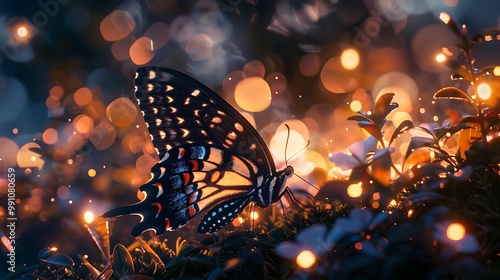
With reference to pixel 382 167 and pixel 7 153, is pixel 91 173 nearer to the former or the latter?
pixel 7 153

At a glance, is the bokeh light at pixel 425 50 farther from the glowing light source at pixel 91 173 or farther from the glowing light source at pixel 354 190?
the glowing light source at pixel 354 190

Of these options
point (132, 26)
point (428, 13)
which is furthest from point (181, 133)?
point (132, 26)

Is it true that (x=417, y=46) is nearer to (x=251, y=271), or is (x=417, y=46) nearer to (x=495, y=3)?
(x=495, y=3)

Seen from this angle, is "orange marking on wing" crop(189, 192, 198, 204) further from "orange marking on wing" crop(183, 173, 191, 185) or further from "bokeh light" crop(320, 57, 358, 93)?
"bokeh light" crop(320, 57, 358, 93)

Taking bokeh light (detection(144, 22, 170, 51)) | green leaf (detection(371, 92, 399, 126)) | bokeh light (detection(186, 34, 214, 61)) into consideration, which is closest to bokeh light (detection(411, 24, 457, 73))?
bokeh light (detection(186, 34, 214, 61))

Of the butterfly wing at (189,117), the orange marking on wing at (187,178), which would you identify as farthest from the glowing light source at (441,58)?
the orange marking on wing at (187,178)
